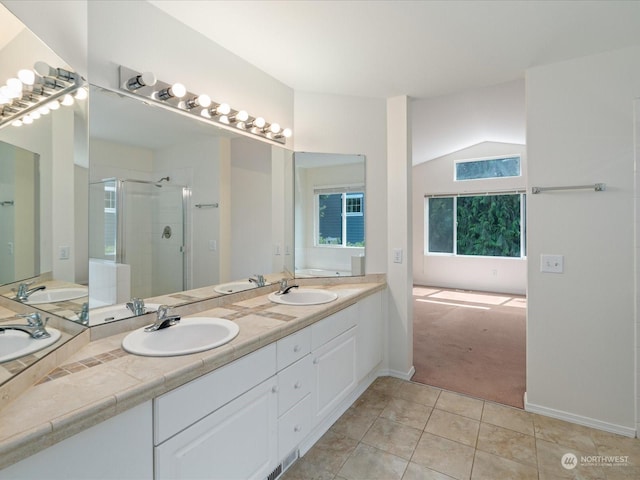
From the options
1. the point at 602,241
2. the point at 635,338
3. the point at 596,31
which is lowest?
the point at 635,338

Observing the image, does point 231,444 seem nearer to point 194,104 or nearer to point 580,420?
point 194,104

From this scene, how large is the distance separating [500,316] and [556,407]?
99.9 inches

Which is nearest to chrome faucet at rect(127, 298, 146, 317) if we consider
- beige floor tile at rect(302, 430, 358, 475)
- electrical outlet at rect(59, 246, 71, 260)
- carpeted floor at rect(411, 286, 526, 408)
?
electrical outlet at rect(59, 246, 71, 260)

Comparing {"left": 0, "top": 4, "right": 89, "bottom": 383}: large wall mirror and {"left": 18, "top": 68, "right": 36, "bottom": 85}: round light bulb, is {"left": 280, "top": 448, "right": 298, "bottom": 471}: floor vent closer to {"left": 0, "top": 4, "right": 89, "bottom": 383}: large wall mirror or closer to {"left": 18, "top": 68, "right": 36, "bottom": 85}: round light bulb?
{"left": 0, "top": 4, "right": 89, "bottom": 383}: large wall mirror

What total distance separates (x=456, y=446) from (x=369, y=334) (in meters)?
0.86

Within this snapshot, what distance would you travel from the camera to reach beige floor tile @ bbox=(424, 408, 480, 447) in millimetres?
1963

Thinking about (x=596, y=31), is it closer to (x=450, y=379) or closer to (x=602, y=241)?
(x=602, y=241)

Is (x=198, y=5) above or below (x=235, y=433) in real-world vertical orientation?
above

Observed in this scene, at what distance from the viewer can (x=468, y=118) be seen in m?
4.01

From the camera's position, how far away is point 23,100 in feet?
3.20

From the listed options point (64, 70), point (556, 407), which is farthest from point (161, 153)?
point (556, 407)

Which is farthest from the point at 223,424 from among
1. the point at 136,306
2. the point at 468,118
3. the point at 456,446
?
the point at 468,118

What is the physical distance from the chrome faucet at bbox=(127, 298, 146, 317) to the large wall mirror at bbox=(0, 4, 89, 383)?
0.66 ft

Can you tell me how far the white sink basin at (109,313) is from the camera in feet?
4.58
